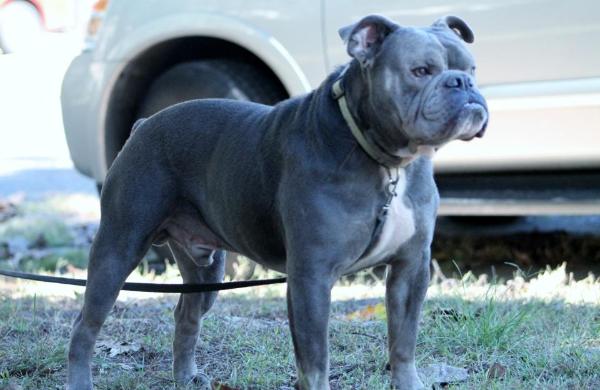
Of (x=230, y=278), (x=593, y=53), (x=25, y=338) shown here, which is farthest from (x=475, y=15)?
(x=25, y=338)

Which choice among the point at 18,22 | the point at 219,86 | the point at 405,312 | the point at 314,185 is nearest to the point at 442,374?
the point at 405,312

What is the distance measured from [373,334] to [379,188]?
1.33 metres

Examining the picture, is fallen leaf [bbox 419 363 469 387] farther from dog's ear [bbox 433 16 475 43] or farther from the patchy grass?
dog's ear [bbox 433 16 475 43]

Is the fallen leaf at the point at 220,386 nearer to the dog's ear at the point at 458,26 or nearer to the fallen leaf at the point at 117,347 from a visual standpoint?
the fallen leaf at the point at 117,347

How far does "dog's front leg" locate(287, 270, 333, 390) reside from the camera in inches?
132

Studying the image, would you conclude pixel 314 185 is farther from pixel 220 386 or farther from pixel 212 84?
pixel 212 84

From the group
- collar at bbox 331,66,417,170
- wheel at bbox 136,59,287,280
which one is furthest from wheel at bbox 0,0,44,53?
collar at bbox 331,66,417,170

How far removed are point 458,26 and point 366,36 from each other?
444mm

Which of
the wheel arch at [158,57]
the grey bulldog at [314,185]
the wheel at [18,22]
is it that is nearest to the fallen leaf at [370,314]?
the grey bulldog at [314,185]

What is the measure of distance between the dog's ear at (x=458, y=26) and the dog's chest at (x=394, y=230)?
53cm

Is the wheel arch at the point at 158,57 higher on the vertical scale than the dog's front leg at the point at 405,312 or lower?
higher

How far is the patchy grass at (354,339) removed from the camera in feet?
13.1

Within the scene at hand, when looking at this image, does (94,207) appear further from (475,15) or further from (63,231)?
(475,15)

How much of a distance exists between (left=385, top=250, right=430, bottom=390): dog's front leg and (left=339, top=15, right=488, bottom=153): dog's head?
1.63 ft
